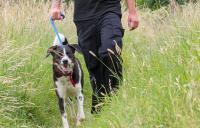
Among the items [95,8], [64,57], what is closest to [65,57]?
[64,57]

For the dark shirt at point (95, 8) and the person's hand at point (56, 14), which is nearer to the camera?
the dark shirt at point (95, 8)

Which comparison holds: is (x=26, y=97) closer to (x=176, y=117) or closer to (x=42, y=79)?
(x=42, y=79)

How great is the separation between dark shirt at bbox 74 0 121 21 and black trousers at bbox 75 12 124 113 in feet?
0.17

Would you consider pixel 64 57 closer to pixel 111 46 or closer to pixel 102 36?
pixel 102 36

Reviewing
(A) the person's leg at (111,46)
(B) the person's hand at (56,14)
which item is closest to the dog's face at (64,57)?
(B) the person's hand at (56,14)

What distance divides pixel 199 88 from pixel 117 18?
8.42 feet

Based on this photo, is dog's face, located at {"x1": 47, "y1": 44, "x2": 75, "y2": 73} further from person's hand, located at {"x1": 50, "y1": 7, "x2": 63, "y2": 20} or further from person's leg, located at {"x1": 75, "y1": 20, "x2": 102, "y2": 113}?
person's hand, located at {"x1": 50, "y1": 7, "x2": 63, "y2": 20}

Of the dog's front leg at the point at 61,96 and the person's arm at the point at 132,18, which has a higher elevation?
the person's arm at the point at 132,18

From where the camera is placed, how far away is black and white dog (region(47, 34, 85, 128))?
681 cm

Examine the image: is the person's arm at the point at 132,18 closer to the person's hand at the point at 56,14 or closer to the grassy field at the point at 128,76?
the grassy field at the point at 128,76

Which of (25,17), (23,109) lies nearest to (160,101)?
(23,109)

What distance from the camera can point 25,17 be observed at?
30.5ft

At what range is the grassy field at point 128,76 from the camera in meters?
3.80

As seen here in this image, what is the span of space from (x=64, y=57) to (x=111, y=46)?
118cm
